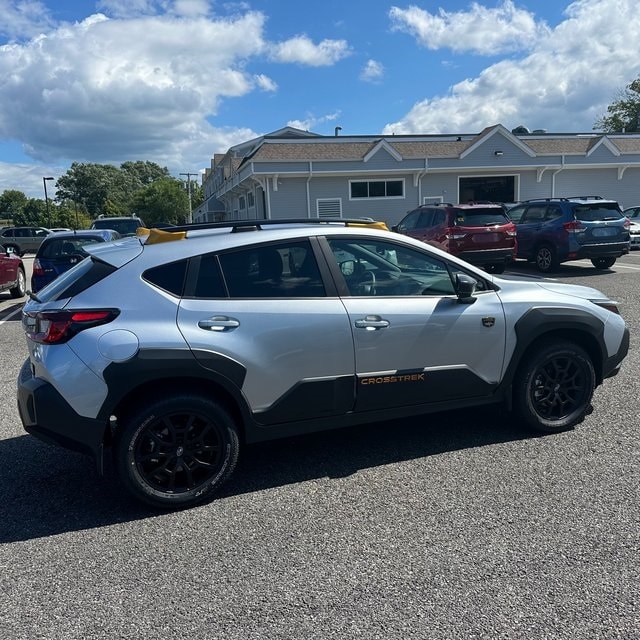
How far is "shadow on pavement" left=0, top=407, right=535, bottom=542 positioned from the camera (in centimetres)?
352

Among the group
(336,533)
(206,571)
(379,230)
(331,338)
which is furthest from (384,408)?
(206,571)

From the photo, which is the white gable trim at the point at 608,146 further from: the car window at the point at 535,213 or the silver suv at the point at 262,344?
the silver suv at the point at 262,344

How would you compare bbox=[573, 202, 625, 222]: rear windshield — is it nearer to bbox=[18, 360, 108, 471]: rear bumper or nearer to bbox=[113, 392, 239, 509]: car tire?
bbox=[113, 392, 239, 509]: car tire

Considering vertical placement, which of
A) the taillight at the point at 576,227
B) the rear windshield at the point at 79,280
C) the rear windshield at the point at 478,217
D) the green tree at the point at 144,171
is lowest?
the rear windshield at the point at 79,280

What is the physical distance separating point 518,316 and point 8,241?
127 feet

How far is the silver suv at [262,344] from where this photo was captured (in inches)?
A: 133

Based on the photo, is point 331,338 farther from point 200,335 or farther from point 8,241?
point 8,241

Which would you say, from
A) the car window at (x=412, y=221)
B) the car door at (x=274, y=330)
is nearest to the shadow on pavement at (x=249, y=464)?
the car door at (x=274, y=330)

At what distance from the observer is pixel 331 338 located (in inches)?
147

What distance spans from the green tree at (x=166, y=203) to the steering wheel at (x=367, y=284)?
80.1 meters

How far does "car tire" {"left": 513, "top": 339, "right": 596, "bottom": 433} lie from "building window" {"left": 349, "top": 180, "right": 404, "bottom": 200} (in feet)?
76.4

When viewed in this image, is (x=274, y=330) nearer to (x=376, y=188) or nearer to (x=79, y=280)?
(x=79, y=280)

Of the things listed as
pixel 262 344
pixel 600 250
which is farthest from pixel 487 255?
pixel 262 344

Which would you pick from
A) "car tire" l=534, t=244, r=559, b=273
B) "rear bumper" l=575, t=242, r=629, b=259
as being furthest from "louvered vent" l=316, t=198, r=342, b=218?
"rear bumper" l=575, t=242, r=629, b=259
